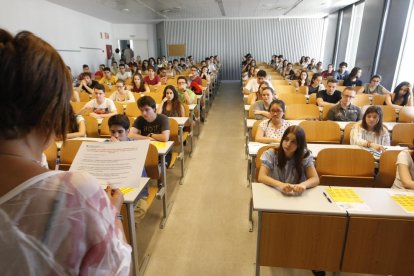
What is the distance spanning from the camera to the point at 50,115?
0.58 meters

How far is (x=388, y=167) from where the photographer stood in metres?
2.55

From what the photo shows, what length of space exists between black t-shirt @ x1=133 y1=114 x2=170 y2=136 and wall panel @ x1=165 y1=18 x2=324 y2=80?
12076 mm

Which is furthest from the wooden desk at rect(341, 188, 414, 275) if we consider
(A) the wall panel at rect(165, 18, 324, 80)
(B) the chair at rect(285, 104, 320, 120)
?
(A) the wall panel at rect(165, 18, 324, 80)

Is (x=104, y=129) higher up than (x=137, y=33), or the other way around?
(x=137, y=33)

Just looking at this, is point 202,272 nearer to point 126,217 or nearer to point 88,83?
point 126,217

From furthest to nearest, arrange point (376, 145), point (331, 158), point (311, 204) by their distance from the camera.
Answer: point (376, 145) → point (331, 158) → point (311, 204)

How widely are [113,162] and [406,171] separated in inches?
87.1

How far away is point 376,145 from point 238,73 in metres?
12.6

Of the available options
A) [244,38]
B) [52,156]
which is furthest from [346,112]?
[244,38]

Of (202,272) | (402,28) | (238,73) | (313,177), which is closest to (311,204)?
(313,177)

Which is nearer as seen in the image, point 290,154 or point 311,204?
point 311,204

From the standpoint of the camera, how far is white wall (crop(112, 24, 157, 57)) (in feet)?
47.9

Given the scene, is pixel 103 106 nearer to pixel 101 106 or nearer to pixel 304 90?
pixel 101 106

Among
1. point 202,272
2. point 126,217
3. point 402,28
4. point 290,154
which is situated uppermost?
point 402,28
